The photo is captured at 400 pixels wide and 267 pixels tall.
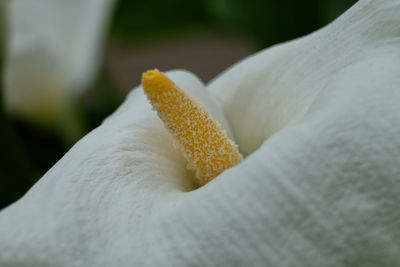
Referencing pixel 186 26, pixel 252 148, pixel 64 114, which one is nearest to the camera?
pixel 252 148

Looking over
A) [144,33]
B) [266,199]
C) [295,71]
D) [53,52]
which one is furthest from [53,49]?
[266,199]

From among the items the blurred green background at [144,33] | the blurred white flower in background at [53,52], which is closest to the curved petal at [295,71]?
the blurred green background at [144,33]

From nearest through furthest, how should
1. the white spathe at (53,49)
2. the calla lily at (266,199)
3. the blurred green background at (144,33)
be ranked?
the calla lily at (266,199) < the blurred green background at (144,33) < the white spathe at (53,49)

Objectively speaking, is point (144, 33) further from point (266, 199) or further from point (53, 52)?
point (266, 199)

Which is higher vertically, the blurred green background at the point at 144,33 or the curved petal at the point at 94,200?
the curved petal at the point at 94,200

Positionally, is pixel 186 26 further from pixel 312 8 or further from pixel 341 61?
pixel 341 61

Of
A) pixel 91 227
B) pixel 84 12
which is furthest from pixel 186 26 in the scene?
pixel 91 227

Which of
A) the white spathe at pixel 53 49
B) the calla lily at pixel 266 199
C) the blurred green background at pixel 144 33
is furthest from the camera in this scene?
the white spathe at pixel 53 49

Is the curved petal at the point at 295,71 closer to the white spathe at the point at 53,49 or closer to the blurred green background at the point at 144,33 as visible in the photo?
the blurred green background at the point at 144,33
